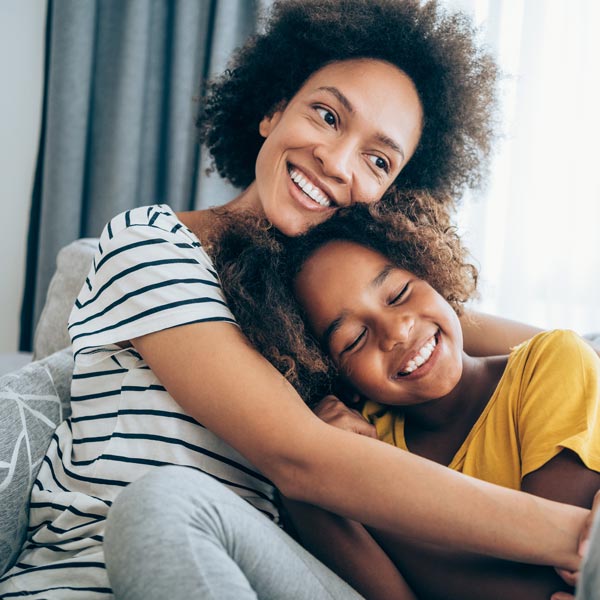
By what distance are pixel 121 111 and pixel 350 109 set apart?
4.40 ft

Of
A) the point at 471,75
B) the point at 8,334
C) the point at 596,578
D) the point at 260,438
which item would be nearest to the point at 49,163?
the point at 8,334

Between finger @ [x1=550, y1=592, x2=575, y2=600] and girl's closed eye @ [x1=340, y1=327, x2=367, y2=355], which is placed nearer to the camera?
finger @ [x1=550, y1=592, x2=575, y2=600]

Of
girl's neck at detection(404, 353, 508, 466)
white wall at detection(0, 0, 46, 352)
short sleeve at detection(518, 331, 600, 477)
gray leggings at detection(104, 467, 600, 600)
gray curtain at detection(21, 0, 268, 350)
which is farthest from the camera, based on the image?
white wall at detection(0, 0, 46, 352)

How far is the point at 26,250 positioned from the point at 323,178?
5.65 ft

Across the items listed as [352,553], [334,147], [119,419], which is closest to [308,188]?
[334,147]

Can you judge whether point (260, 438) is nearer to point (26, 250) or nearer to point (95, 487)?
point (95, 487)

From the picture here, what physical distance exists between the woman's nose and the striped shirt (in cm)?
26

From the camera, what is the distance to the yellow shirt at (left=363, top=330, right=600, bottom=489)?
0.95 meters

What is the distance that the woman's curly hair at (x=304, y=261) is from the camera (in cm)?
107

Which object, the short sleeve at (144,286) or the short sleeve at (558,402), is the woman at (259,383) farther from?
the short sleeve at (558,402)

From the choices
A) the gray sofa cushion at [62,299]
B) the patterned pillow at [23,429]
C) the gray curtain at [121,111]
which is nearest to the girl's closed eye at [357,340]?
the patterned pillow at [23,429]

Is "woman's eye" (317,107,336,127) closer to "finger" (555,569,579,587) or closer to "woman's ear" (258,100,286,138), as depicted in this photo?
"woman's ear" (258,100,286,138)

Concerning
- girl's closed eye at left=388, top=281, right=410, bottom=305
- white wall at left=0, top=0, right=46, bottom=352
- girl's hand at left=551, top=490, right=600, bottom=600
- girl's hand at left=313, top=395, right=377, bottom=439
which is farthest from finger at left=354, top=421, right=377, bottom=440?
white wall at left=0, top=0, right=46, bottom=352

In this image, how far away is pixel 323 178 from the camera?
1.23m
